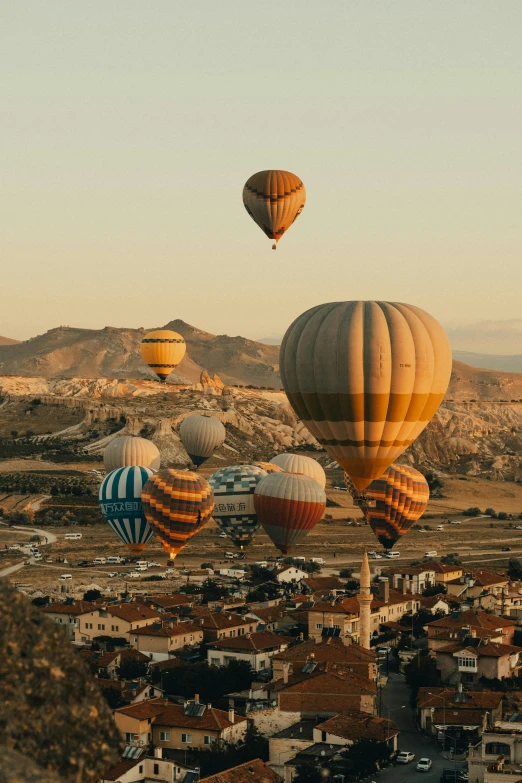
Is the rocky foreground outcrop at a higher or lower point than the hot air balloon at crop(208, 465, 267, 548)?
higher

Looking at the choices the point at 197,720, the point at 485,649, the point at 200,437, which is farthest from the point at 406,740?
the point at 200,437

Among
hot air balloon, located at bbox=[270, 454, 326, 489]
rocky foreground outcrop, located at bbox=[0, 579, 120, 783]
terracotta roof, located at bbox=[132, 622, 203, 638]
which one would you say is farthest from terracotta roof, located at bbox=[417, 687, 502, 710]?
hot air balloon, located at bbox=[270, 454, 326, 489]

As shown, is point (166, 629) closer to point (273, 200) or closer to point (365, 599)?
point (365, 599)

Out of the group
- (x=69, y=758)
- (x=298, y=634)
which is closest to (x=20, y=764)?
(x=69, y=758)

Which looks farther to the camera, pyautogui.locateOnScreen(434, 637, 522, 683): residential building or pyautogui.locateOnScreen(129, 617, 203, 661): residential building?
pyautogui.locateOnScreen(129, 617, 203, 661): residential building

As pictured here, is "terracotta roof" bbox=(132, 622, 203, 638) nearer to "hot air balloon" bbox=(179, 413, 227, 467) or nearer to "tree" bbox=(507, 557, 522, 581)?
"tree" bbox=(507, 557, 522, 581)

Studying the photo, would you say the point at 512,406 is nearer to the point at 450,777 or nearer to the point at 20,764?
the point at 450,777

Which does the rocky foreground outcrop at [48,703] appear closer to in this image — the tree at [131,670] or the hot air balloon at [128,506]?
the tree at [131,670]
